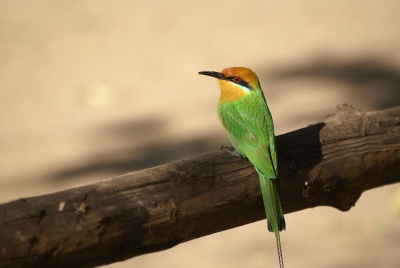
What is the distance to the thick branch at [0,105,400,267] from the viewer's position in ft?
6.43

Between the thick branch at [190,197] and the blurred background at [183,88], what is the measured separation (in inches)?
75.9

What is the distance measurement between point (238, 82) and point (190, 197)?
38.5 inches

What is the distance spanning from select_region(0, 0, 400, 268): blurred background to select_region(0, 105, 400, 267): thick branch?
193cm

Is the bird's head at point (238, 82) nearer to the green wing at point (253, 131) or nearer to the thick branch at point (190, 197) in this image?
the green wing at point (253, 131)

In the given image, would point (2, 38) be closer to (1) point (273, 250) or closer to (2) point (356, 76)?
(2) point (356, 76)

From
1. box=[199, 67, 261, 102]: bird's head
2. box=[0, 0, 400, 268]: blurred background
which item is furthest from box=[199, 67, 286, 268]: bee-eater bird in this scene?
box=[0, 0, 400, 268]: blurred background

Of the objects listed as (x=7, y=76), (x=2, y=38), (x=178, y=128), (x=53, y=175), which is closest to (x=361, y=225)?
(x=178, y=128)

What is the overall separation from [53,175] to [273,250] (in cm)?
193

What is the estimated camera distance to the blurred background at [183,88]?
4.84 m

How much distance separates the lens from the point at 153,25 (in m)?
8.02

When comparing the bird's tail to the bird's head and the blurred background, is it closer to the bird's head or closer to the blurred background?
the bird's head

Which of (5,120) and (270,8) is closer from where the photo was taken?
(5,120)

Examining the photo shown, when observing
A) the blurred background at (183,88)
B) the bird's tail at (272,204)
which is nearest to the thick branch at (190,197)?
the bird's tail at (272,204)

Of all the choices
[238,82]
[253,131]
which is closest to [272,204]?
[253,131]
